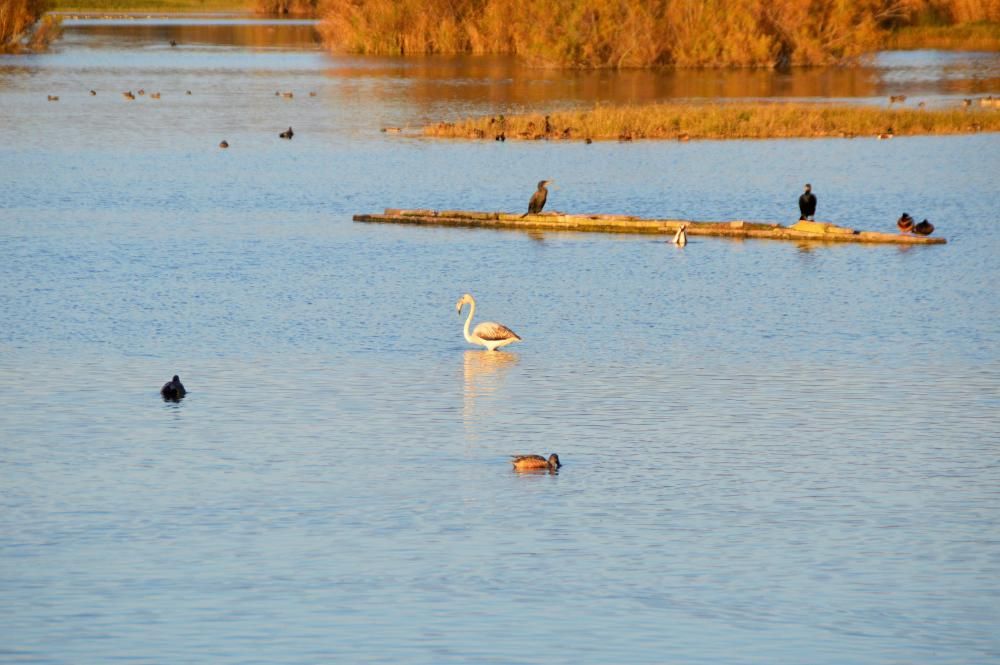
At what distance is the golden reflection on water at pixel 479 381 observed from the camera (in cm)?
2323

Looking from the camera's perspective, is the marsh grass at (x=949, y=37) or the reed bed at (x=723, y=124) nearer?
the reed bed at (x=723, y=124)

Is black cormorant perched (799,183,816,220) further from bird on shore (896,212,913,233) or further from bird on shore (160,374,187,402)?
bird on shore (160,374,187,402)

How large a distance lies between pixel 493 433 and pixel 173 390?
15.5ft

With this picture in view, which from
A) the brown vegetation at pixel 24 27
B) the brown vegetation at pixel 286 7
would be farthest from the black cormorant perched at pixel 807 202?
the brown vegetation at pixel 286 7

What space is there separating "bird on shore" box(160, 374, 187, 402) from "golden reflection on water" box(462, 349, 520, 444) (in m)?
3.93

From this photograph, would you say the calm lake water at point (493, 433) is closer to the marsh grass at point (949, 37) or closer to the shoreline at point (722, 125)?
the shoreline at point (722, 125)

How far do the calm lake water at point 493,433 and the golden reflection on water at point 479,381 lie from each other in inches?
3.9

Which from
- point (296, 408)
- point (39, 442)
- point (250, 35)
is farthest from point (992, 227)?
point (250, 35)

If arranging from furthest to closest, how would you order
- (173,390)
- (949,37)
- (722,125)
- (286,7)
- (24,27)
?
(286,7), (24,27), (949,37), (722,125), (173,390)

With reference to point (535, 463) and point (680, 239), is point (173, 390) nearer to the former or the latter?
point (535, 463)

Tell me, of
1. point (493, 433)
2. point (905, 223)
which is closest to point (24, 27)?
point (905, 223)

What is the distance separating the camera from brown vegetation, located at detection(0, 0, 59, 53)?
111 metres

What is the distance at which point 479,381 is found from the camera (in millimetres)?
25641

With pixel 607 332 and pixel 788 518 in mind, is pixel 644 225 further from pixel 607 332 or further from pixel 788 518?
pixel 788 518
